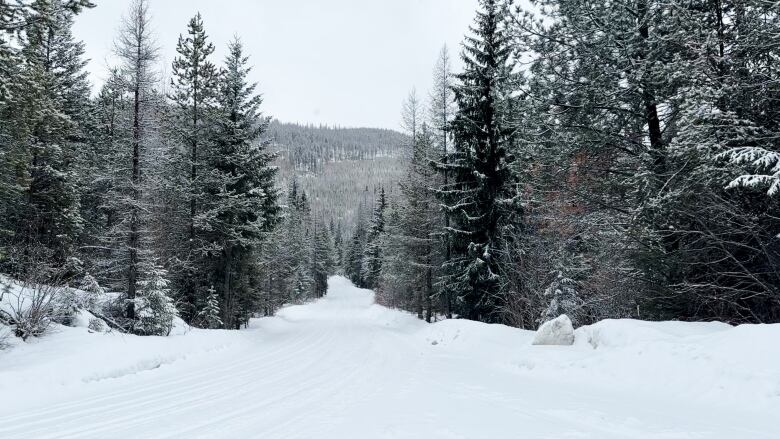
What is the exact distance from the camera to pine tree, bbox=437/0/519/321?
61.4 ft

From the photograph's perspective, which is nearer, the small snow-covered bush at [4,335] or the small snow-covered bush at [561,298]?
the small snow-covered bush at [4,335]

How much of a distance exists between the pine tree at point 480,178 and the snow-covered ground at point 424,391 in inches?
281

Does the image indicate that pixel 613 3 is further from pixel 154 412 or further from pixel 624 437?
pixel 154 412

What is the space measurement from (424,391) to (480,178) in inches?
484

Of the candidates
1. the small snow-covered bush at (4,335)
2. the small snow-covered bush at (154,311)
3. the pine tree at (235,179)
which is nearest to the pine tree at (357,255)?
the pine tree at (235,179)

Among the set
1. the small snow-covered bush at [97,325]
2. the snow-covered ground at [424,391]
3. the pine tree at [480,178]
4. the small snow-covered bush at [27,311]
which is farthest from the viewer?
the pine tree at [480,178]

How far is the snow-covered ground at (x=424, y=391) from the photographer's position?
514cm

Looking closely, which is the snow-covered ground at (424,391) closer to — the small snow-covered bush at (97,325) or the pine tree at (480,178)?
the small snow-covered bush at (97,325)

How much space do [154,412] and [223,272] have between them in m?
16.6

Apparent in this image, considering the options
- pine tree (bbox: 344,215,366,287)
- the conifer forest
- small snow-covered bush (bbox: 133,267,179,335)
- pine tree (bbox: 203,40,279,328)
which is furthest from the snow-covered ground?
pine tree (bbox: 344,215,366,287)

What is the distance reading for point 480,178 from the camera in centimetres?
1858

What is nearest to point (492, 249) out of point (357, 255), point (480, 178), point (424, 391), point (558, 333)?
point (480, 178)

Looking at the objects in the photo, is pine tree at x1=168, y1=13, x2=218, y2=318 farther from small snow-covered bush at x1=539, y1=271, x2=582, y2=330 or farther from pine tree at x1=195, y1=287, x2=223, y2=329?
small snow-covered bush at x1=539, y1=271, x2=582, y2=330

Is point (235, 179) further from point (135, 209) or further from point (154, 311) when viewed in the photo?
point (154, 311)
